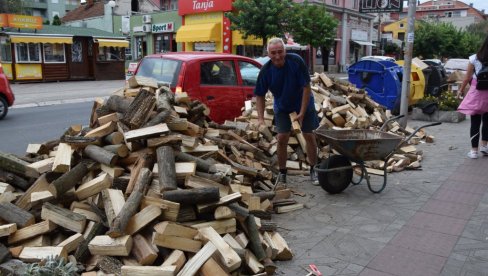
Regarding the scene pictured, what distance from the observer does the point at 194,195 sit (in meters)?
3.79

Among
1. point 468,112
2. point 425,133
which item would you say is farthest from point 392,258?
point 425,133

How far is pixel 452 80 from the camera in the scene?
16.0 meters

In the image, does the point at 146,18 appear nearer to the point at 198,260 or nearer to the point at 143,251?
the point at 143,251

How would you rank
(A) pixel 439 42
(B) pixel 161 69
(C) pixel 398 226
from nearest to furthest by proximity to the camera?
1. (C) pixel 398 226
2. (B) pixel 161 69
3. (A) pixel 439 42

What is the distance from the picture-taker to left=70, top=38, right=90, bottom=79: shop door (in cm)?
2714

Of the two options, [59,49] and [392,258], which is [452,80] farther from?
[59,49]

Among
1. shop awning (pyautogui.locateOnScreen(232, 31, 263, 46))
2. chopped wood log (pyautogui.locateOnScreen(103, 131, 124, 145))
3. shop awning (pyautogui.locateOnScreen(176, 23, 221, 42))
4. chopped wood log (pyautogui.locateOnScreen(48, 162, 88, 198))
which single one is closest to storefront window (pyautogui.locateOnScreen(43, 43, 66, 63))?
shop awning (pyautogui.locateOnScreen(176, 23, 221, 42))

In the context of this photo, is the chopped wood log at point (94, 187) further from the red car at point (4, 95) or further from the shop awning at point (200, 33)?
the shop awning at point (200, 33)

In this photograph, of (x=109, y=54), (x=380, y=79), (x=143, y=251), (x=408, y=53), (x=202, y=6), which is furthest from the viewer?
(x=202, y=6)

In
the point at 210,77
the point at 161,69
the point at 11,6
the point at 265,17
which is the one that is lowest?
the point at 210,77

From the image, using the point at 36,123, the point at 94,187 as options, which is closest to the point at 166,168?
the point at 94,187

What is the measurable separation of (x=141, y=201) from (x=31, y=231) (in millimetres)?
951

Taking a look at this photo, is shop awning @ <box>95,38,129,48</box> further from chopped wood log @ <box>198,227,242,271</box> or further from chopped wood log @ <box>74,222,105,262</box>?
chopped wood log @ <box>198,227,242,271</box>

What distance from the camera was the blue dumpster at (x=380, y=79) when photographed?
36.6 ft
